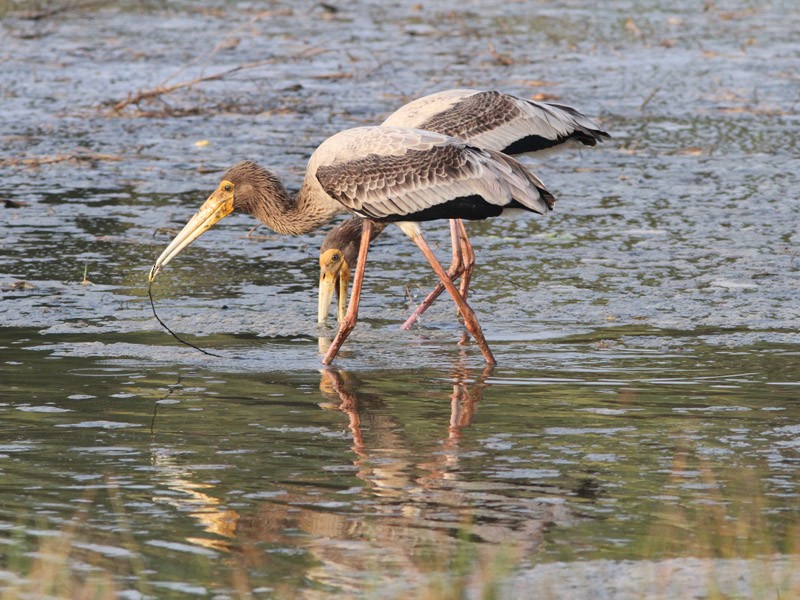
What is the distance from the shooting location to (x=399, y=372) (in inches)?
269

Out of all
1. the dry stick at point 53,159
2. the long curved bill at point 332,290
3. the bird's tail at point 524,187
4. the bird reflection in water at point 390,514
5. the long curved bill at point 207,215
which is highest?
the bird's tail at point 524,187

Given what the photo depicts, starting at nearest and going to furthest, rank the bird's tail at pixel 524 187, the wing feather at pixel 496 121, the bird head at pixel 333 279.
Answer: the bird's tail at pixel 524 187
the bird head at pixel 333 279
the wing feather at pixel 496 121

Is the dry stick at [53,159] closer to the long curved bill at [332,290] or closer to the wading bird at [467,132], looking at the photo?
the wading bird at [467,132]

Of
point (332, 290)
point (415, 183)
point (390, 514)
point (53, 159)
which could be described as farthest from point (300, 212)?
point (53, 159)

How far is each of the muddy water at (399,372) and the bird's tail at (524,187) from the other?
0.66 m

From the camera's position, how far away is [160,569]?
4.22 metres

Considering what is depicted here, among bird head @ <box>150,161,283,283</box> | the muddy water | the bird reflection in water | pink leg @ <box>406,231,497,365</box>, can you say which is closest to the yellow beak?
the muddy water

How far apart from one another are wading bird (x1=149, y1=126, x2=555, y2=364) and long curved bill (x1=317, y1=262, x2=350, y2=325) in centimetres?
50

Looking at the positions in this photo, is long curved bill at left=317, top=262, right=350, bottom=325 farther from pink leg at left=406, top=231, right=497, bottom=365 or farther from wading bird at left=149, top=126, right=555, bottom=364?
pink leg at left=406, top=231, right=497, bottom=365

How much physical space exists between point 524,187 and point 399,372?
3.45 feet

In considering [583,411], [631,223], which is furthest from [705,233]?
[583,411]

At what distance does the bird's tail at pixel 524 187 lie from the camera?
23.3 ft

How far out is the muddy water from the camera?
14.4 ft

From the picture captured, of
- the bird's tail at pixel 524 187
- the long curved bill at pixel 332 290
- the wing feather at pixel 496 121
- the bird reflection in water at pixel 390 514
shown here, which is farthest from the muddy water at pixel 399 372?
the wing feather at pixel 496 121
